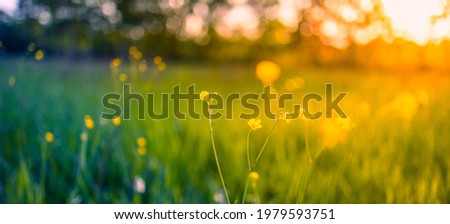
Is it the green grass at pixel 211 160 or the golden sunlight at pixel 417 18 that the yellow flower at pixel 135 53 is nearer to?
the green grass at pixel 211 160

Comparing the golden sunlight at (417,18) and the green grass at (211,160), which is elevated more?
the golden sunlight at (417,18)

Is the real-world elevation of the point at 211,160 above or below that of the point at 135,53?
below

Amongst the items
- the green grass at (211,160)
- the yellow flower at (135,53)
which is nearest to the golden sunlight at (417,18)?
the green grass at (211,160)

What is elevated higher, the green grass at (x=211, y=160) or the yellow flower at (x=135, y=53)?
the yellow flower at (x=135, y=53)

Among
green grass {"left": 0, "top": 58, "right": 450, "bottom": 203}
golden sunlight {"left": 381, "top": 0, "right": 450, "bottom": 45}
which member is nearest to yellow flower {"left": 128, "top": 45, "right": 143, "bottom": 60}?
green grass {"left": 0, "top": 58, "right": 450, "bottom": 203}

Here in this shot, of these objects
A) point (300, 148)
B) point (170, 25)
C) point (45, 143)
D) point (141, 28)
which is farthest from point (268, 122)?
point (141, 28)

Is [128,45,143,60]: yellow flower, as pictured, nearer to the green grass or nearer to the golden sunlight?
the green grass

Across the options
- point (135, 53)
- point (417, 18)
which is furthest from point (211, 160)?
point (417, 18)

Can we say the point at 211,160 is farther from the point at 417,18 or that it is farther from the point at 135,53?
the point at 417,18

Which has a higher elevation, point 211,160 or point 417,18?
point 417,18

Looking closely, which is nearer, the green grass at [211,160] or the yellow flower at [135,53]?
the green grass at [211,160]

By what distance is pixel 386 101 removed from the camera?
9.29 ft

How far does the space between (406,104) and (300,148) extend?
465 mm

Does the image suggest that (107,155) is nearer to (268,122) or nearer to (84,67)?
(268,122)
